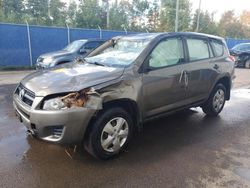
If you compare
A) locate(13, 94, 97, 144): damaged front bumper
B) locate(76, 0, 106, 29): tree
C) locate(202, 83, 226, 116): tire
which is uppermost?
locate(76, 0, 106, 29): tree

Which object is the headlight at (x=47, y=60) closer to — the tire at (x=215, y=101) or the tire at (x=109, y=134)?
the tire at (x=215, y=101)

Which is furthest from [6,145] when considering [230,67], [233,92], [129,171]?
[233,92]

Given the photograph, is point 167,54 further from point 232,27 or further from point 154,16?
point 232,27

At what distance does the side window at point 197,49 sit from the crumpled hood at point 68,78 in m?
1.69

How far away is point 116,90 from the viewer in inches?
152

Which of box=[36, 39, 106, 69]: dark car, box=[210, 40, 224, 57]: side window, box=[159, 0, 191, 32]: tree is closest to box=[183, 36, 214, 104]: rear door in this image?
box=[210, 40, 224, 57]: side window

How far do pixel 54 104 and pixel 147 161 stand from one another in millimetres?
1481

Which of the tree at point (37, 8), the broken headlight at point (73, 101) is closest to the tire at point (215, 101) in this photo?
the broken headlight at point (73, 101)

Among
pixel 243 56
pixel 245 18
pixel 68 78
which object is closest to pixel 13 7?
pixel 243 56

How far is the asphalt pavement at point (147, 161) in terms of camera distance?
3.46 m

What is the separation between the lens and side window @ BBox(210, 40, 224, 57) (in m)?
5.90

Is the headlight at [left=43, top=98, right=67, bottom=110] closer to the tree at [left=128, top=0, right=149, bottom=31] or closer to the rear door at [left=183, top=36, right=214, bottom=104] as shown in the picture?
the rear door at [left=183, top=36, right=214, bottom=104]

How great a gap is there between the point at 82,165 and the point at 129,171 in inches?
24.8

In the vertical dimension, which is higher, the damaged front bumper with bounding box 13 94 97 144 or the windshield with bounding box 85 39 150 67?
the windshield with bounding box 85 39 150 67
